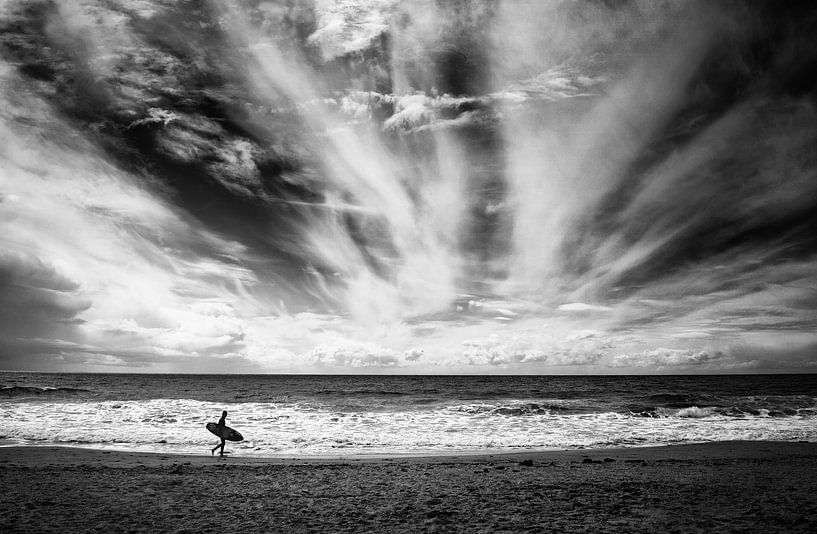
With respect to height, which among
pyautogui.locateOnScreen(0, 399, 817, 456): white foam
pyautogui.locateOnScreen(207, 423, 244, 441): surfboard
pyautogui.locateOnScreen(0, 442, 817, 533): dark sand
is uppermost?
pyautogui.locateOnScreen(207, 423, 244, 441): surfboard

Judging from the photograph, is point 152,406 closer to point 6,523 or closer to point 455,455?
point 455,455

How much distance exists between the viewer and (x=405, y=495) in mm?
8586

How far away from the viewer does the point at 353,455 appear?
15.4 meters

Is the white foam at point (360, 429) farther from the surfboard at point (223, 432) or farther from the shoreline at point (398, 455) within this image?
the surfboard at point (223, 432)

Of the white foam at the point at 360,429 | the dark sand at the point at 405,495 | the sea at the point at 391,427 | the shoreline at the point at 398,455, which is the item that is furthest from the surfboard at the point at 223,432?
the white foam at the point at 360,429

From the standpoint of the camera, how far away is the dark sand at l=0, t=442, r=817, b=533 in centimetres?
689

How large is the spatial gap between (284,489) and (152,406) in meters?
23.4

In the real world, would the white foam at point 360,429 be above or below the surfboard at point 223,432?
below

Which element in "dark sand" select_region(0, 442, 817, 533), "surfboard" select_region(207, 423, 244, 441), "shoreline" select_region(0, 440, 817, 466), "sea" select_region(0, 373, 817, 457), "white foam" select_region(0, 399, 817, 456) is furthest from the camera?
"white foam" select_region(0, 399, 817, 456)

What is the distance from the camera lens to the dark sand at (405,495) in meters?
6.89

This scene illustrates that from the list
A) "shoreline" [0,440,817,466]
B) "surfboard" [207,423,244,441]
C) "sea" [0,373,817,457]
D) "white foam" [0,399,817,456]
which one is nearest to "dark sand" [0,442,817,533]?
"shoreline" [0,440,817,466]

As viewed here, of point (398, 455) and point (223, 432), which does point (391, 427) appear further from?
point (223, 432)

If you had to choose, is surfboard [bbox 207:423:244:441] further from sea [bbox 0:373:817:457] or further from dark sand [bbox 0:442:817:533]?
dark sand [bbox 0:442:817:533]

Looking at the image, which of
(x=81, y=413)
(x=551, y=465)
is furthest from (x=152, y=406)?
(x=551, y=465)
